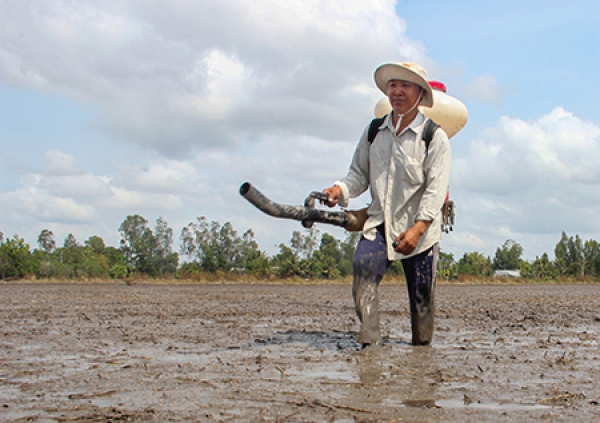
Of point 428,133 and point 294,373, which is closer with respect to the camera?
point 294,373

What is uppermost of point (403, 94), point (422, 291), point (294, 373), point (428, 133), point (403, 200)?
point (403, 94)

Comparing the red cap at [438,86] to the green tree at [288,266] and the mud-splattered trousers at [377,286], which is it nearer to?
the mud-splattered trousers at [377,286]

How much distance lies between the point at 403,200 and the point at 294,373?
5.90 feet

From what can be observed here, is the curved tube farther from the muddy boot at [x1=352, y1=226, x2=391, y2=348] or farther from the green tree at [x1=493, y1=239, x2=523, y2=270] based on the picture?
the green tree at [x1=493, y1=239, x2=523, y2=270]

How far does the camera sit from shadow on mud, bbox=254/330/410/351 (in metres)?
5.68

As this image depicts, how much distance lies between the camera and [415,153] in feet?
17.7

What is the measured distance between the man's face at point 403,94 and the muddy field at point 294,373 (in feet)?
6.34

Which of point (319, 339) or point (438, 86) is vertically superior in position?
point (438, 86)

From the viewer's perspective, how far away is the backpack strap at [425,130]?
538 centimetres

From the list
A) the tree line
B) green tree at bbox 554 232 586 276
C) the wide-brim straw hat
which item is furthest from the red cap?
green tree at bbox 554 232 586 276

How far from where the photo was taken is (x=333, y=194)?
18.1ft

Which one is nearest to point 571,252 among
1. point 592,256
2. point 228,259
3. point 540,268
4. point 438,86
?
point 592,256

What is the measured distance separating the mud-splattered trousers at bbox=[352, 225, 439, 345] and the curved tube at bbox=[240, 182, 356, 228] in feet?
0.79

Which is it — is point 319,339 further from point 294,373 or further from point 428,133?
point 428,133
